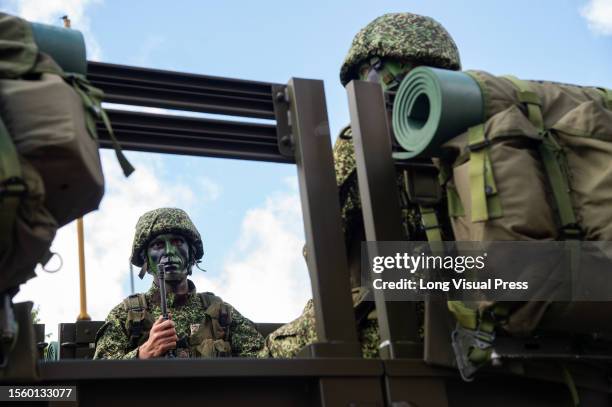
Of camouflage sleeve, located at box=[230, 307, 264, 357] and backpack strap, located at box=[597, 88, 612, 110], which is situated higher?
camouflage sleeve, located at box=[230, 307, 264, 357]

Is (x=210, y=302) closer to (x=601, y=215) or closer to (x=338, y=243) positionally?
(x=338, y=243)

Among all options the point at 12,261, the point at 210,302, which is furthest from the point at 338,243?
the point at 210,302

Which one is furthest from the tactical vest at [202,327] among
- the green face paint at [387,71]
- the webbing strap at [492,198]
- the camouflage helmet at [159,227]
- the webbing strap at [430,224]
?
the webbing strap at [492,198]

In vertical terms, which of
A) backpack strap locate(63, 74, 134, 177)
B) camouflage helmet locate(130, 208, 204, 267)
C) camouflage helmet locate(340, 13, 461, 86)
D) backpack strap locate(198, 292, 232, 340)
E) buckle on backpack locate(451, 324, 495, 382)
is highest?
camouflage helmet locate(130, 208, 204, 267)

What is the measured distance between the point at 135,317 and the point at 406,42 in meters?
3.09

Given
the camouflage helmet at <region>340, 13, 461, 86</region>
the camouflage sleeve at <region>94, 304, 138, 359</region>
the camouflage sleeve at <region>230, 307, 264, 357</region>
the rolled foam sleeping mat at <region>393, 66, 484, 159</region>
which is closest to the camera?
the rolled foam sleeping mat at <region>393, 66, 484, 159</region>

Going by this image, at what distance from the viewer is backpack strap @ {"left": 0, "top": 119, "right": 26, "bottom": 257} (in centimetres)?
238

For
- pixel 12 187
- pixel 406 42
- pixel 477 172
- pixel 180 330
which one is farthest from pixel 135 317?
pixel 12 187

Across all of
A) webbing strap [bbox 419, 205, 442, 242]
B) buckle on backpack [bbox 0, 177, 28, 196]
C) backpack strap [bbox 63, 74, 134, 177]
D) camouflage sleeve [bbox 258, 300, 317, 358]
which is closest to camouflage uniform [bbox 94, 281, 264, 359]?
camouflage sleeve [bbox 258, 300, 317, 358]

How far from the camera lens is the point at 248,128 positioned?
3.45 meters

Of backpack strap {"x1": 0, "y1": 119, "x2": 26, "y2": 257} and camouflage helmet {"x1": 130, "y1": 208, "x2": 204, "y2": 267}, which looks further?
camouflage helmet {"x1": 130, "y1": 208, "x2": 204, "y2": 267}

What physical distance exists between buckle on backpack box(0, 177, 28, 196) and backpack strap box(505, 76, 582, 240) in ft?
5.33

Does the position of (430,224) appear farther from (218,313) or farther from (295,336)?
(218,313)

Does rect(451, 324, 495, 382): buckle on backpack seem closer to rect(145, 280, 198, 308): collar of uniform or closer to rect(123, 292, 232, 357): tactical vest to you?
rect(123, 292, 232, 357): tactical vest
